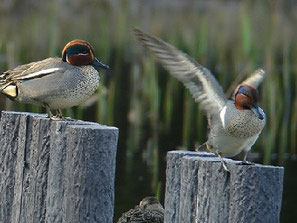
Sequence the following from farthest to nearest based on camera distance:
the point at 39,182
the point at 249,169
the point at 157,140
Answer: the point at 157,140 < the point at 39,182 < the point at 249,169

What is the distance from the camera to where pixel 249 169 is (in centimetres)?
478

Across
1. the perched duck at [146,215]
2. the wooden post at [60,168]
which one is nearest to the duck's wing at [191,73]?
the wooden post at [60,168]

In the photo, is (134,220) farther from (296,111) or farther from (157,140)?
(296,111)

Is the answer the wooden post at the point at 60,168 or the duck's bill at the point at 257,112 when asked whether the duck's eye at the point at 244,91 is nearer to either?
the duck's bill at the point at 257,112

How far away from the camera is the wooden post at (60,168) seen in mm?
5281

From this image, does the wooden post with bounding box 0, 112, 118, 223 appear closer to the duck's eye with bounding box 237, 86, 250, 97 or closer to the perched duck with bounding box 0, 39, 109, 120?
the perched duck with bounding box 0, 39, 109, 120

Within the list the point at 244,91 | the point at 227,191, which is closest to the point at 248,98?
the point at 244,91

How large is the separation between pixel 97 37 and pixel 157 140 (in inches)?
275

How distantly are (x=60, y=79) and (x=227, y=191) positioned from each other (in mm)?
1477

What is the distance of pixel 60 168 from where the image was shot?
5.37m

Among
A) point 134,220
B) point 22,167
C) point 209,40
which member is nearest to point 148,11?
point 209,40

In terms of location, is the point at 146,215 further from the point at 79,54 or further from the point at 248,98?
the point at 248,98

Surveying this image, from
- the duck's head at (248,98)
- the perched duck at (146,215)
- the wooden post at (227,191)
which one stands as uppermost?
the duck's head at (248,98)

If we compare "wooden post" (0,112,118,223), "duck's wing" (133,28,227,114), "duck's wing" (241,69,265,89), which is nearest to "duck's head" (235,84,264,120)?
"duck's wing" (133,28,227,114)
